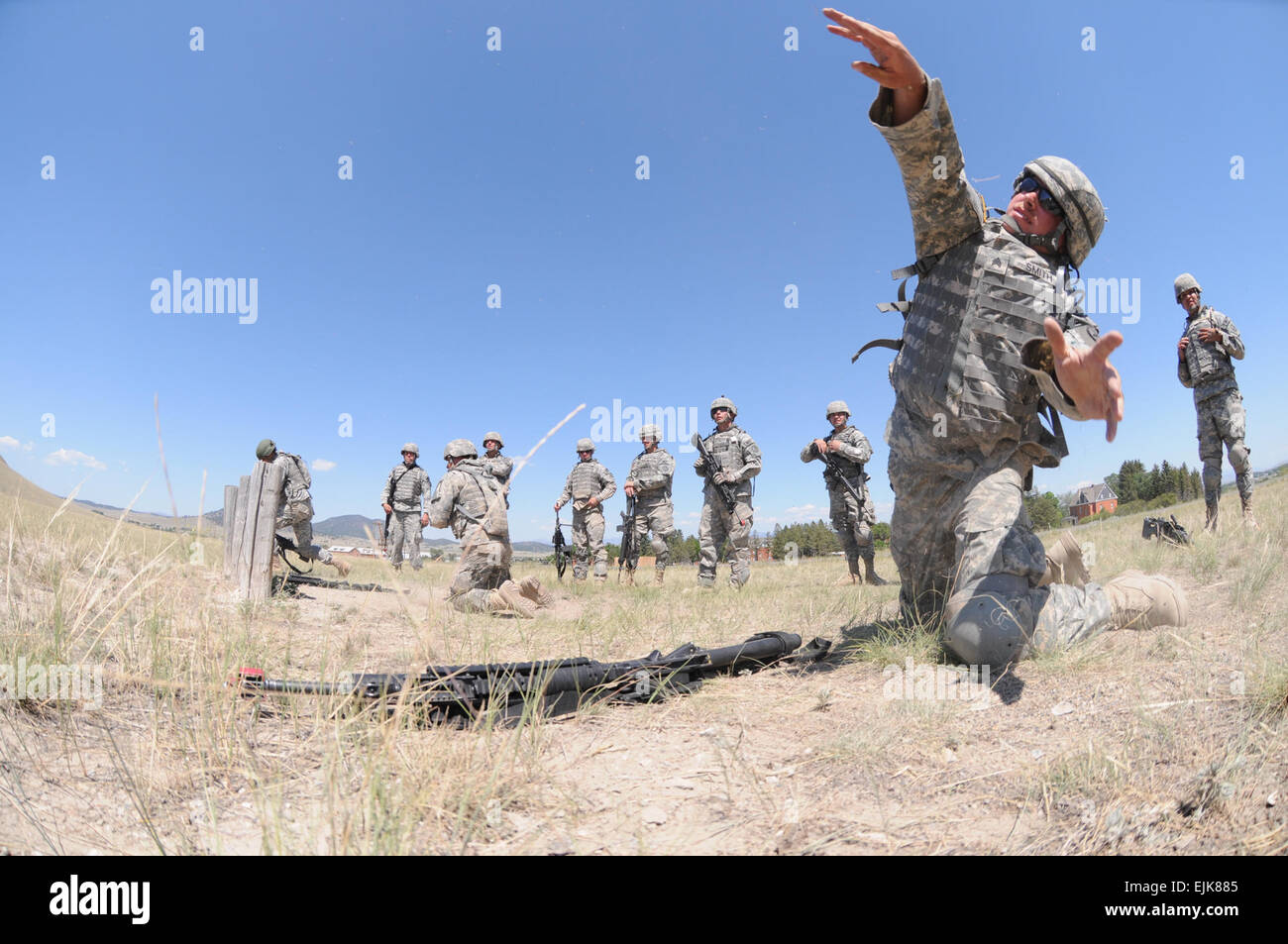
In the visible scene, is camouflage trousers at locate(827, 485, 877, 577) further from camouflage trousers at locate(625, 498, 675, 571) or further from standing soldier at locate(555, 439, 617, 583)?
standing soldier at locate(555, 439, 617, 583)

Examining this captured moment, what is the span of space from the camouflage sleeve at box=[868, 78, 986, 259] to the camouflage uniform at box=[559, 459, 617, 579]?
767 cm

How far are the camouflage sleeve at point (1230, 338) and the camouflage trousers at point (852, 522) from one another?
4114 mm

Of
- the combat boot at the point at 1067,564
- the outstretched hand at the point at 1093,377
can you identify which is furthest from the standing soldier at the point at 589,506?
the outstretched hand at the point at 1093,377

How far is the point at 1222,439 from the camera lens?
699cm

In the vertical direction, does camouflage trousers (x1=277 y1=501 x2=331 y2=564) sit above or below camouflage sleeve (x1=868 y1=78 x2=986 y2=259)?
below

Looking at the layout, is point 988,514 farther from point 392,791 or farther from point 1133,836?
point 392,791

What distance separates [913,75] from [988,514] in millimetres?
1788

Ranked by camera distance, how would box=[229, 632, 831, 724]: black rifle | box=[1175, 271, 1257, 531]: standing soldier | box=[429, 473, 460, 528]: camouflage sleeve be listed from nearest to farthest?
box=[229, 632, 831, 724]: black rifle, box=[429, 473, 460, 528]: camouflage sleeve, box=[1175, 271, 1257, 531]: standing soldier

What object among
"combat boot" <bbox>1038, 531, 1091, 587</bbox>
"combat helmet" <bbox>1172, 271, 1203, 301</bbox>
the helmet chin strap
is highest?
"combat helmet" <bbox>1172, 271, 1203, 301</bbox>

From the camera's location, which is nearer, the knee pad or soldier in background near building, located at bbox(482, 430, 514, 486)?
the knee pad

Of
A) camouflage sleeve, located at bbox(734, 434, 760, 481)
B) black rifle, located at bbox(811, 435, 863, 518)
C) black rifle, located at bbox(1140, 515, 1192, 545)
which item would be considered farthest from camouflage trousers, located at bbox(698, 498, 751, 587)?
black rifle, located at bbox(1140, 515, 1192, 545)

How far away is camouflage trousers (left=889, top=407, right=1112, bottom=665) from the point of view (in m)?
2.58

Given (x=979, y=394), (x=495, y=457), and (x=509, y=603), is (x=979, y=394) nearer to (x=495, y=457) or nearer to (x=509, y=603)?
(x=509, y=603)
